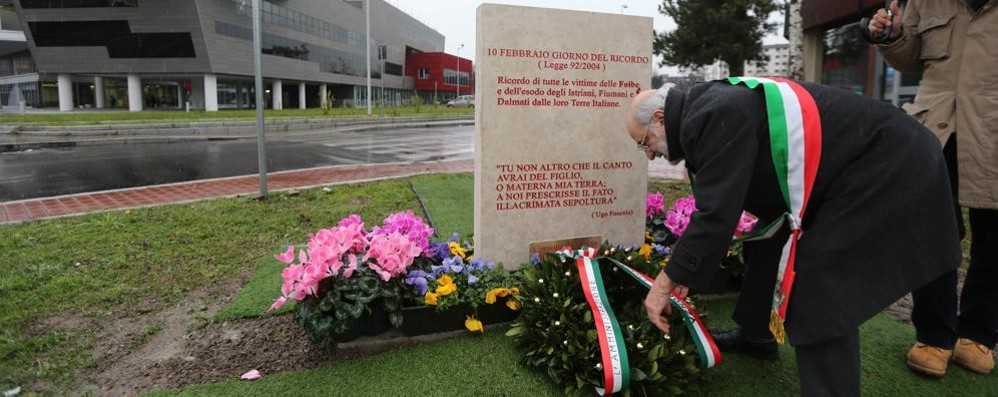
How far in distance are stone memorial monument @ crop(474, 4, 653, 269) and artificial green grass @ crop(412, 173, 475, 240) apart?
150 cm

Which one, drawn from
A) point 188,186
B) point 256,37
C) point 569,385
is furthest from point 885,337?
point 188,186

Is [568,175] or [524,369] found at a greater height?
[568,175]

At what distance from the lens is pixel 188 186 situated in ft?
25.7

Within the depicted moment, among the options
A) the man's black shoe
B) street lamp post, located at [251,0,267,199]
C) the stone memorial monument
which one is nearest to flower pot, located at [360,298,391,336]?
the stone memorial monument

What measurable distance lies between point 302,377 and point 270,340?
0.54m

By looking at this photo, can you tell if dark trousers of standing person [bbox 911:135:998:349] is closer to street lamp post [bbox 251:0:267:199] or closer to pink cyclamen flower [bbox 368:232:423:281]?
pink cyclamen flower [bbox 368:232:423:281]

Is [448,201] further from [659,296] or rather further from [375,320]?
[659,296]

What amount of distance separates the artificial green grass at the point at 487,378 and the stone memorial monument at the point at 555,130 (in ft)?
2.93

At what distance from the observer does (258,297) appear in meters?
3.73

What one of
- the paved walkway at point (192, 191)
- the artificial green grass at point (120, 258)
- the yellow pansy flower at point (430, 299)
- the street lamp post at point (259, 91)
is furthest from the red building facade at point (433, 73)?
the yellow pansy flower at point (430, 299)

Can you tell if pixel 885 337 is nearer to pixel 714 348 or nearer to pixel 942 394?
pixel 942 394

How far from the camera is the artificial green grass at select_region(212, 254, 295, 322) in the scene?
349cm

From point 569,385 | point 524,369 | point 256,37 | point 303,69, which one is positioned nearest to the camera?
point 569,385

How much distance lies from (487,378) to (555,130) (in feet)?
5.23
